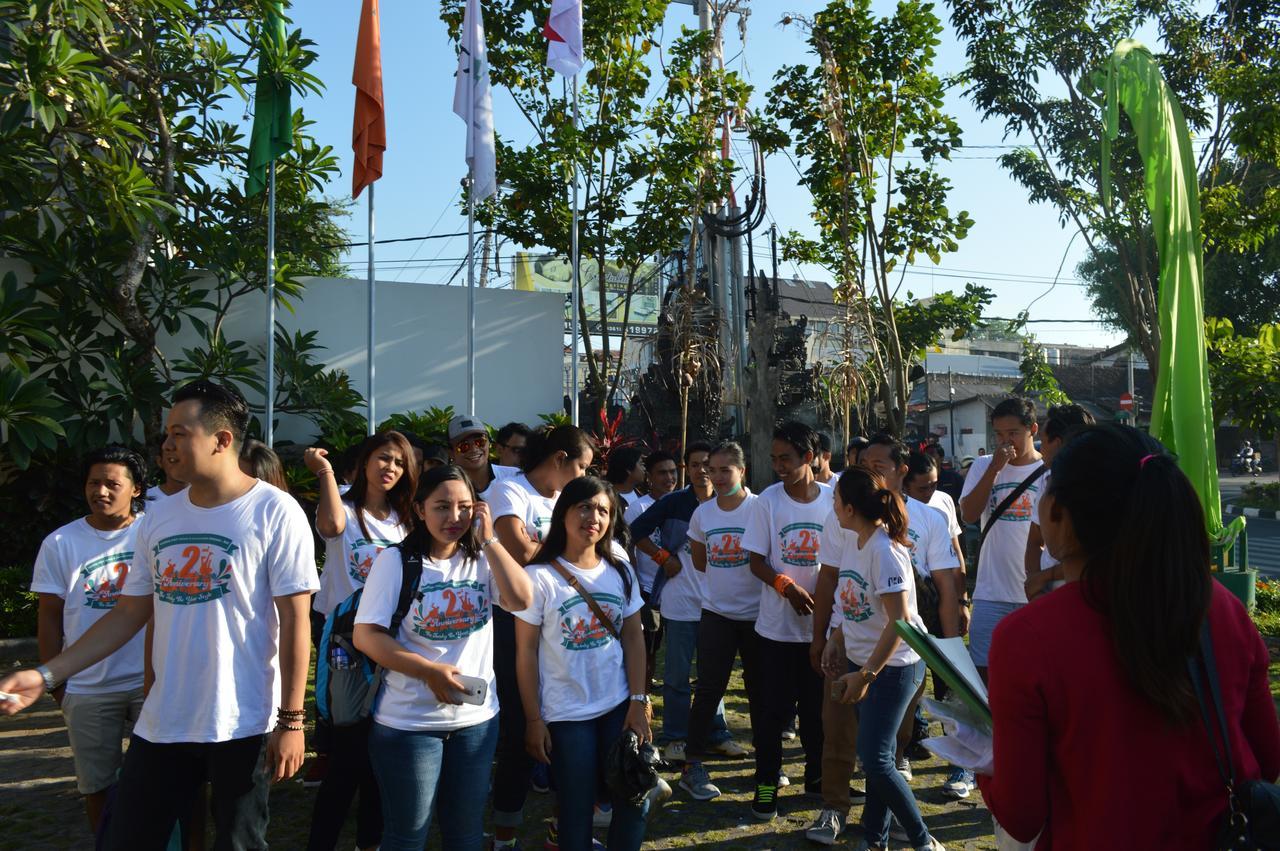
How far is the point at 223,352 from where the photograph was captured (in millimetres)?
10414

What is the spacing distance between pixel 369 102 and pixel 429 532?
7925mm

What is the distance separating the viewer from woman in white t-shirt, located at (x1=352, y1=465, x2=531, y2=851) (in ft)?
10.8

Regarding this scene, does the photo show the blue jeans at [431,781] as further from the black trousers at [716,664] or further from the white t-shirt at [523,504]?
the black trousers at [716,664]

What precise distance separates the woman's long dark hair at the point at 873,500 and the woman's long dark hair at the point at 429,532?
5.37 feet

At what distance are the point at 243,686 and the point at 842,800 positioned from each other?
277cm

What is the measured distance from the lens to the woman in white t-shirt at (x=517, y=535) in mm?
4395

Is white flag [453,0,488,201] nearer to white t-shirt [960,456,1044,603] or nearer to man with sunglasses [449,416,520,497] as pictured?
man with sunglasses [449,416,520,497]

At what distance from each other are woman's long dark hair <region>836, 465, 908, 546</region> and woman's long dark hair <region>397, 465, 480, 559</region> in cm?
164

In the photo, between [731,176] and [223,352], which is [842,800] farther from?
[731,176]

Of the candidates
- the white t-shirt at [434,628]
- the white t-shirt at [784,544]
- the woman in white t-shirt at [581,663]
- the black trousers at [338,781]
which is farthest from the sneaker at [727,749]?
the white t-shirt at [434,628]

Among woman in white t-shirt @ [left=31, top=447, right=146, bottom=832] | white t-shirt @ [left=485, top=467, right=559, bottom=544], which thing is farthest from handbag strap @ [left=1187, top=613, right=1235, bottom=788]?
woman in white t-shirt @ [left=31, top=447, right=146, bottom=832]

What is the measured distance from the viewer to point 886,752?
13.3 ft

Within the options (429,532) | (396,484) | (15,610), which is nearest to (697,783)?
(396,484)

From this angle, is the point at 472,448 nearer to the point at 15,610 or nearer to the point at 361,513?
the point at 361,513
